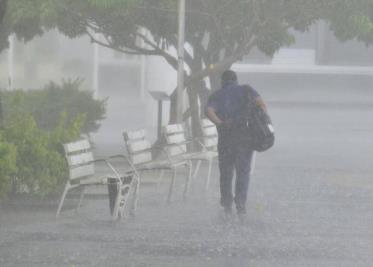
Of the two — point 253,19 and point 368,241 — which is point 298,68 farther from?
A: point 368,241

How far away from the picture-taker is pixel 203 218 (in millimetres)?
12758

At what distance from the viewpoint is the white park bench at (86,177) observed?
1225 centimetres

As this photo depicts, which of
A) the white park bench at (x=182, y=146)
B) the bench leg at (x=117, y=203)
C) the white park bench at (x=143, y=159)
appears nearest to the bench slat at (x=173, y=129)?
the white park bench at (x=182, y=146)

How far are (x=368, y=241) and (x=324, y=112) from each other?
1064 inches

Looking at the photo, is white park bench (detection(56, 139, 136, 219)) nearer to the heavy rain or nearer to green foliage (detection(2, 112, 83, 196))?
the heavy rain

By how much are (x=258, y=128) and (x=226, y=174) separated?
641 mm

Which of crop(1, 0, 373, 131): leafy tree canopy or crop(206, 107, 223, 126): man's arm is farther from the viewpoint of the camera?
crop(1, 0, 373, 131): leafy tree canopy

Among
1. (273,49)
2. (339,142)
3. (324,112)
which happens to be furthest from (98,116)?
(324,112)

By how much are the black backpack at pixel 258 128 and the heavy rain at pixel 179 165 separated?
0.20 feet

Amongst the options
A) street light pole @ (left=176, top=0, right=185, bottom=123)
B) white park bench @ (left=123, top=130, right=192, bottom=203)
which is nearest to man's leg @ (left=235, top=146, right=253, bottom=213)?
white park bench @ (left=123, top=130, right=192, bottom=203)

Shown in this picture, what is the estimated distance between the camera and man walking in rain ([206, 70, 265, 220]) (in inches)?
508

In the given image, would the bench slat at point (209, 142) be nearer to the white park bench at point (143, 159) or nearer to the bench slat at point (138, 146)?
the white park bench at point (143, 159)

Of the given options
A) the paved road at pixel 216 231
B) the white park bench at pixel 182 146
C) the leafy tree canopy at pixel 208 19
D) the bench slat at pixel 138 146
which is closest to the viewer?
the paved road at pixel 216 231

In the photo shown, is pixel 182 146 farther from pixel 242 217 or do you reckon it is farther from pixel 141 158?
pixel 242 217
